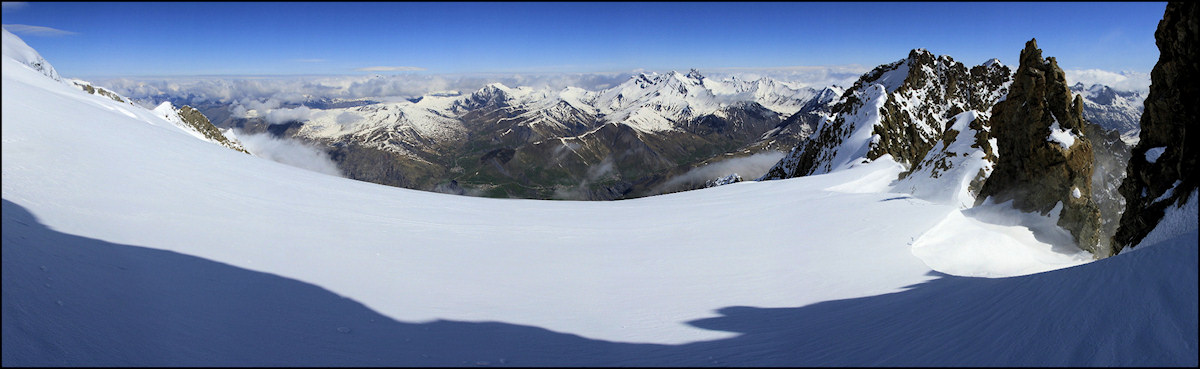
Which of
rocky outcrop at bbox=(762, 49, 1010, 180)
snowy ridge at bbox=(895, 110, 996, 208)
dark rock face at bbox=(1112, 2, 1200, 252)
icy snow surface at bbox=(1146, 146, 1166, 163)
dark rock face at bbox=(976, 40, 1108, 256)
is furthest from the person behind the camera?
rocky outcrop at bbox=(762, 49, 1010, 180)

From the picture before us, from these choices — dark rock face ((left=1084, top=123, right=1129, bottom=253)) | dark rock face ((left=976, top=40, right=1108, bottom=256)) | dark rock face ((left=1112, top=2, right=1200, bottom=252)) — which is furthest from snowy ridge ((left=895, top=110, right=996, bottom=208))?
dark rock face ((left=1112, top=2, right=1200, bottom=252))

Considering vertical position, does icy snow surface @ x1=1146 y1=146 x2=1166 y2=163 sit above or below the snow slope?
above

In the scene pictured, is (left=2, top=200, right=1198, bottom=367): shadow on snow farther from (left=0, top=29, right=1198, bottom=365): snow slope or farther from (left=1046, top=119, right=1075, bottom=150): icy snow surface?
(left=1046, top=119, right=1075, bottom=150): icy snow surface

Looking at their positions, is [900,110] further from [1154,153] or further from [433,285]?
[433,285]

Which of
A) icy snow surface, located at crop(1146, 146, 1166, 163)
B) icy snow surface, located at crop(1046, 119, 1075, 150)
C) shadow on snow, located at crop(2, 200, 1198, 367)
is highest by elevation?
icy snow surface, located at crop(1046, 119, 1075, 150)

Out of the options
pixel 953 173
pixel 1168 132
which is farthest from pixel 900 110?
pixel 1168 132

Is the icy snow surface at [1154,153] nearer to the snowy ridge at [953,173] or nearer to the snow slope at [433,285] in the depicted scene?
the snow slope at [433,285]
